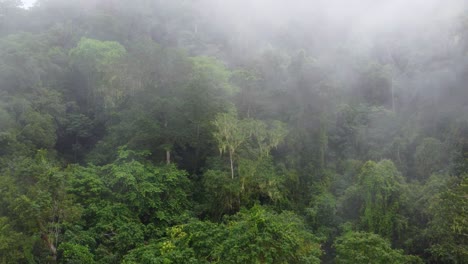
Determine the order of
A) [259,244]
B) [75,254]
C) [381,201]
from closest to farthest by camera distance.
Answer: [259,244] < [75,254] < [381,201]

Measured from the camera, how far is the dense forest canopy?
14.4m

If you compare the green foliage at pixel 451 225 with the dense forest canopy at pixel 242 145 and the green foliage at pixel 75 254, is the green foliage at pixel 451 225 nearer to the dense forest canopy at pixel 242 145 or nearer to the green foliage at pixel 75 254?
the dense forest canopy at pixel 242 145

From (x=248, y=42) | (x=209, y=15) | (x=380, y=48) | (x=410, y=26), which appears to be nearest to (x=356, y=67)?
(x=380, y=48)

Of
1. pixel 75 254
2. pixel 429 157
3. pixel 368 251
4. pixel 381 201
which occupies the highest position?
pixel 429 157

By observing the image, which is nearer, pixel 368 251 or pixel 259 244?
pixel 259 244

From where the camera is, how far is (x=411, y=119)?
85.4 ft

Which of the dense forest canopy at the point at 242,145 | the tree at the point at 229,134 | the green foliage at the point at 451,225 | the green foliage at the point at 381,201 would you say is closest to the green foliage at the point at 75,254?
the dense forest canopy at the point at 242,145

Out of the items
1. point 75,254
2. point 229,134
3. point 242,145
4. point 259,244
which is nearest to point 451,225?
point 259,244

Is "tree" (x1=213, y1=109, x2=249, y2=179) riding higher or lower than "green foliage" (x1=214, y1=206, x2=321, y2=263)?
higher

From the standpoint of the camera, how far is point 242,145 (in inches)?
904

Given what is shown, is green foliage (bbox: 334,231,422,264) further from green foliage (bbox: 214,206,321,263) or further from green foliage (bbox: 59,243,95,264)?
green foliage (bbox: 59,243,95,264)

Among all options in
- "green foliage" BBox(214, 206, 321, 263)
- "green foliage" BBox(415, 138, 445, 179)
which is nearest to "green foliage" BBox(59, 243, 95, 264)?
"green foliage" BBox(214, 206, 321, 263)

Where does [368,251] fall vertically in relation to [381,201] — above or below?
below

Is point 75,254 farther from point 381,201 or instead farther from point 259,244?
point 381,201
